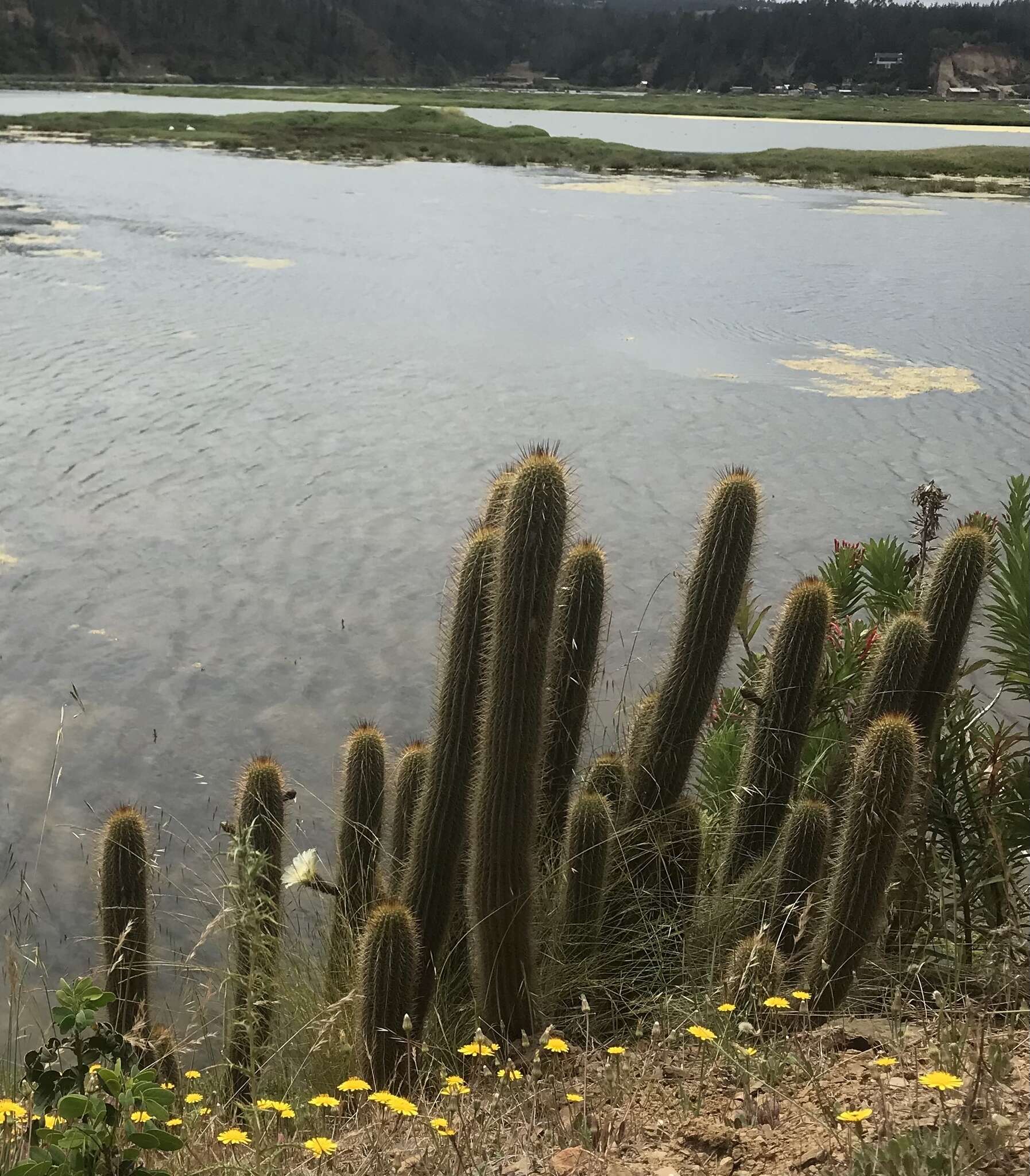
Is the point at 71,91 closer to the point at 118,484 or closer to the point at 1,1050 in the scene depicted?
the point at 118,484

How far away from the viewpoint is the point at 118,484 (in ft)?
31.2

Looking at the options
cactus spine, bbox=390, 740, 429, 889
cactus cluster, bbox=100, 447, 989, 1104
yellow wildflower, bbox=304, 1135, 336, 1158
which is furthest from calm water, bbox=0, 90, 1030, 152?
yellow wildflower, bbox=304, 1135, 336, 1158

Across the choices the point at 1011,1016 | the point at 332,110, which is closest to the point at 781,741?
the point at 1011,1016

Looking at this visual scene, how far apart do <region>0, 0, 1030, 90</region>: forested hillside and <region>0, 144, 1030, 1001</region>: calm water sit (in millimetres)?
78206

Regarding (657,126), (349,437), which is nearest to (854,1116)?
(349,437)

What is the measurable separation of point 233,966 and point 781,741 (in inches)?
69.1

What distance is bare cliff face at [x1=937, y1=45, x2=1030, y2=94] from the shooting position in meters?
Result: 107

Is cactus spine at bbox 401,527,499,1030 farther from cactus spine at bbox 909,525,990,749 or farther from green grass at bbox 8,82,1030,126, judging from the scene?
green grass at bbox 8,82,1030,126

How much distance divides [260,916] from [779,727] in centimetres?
171

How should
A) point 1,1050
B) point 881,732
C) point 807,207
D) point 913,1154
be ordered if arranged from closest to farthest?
point 913,1154, point 881,732, point 1,1050, point 807,207

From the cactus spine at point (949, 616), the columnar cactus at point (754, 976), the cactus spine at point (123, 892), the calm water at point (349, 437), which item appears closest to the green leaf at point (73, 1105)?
the cactus spine at point (123, 892)

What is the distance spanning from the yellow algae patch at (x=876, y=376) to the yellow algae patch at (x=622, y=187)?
18.0 metres

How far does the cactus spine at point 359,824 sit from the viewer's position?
388 centimetres

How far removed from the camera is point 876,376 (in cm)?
1358
